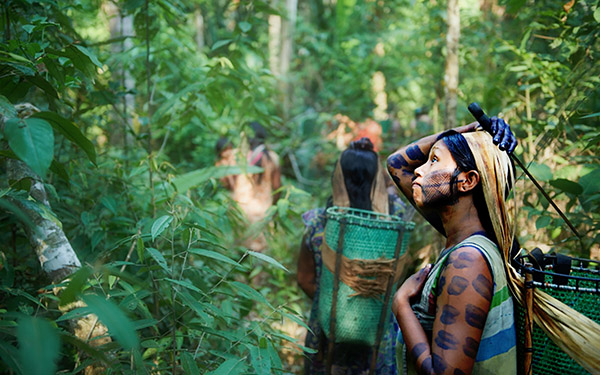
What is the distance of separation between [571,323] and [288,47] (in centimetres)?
959

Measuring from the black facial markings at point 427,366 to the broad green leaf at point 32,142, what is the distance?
119cm

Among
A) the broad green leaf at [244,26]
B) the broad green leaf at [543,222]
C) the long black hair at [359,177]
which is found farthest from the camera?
the broad green leaf at [244,26]

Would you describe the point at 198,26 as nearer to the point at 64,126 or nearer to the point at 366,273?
the point at 366,273

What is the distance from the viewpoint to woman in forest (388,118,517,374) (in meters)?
1.33

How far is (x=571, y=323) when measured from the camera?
1.26 metres

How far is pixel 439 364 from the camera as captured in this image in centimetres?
133

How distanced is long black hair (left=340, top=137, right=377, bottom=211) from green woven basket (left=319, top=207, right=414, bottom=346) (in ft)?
1.17

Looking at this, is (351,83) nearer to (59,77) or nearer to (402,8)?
(402,8)

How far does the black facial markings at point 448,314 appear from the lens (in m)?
1.34

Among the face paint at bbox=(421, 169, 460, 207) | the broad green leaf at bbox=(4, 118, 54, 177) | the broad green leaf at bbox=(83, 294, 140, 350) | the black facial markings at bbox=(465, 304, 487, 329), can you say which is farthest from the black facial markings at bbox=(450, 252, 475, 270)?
the broad green leaf at bbox=(4, 118, 54, 177)

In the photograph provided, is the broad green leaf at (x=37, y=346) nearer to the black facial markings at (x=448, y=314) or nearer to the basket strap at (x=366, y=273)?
the black facial markings at (x=448, y=314)

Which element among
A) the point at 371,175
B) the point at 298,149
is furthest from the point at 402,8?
the point at 371,175

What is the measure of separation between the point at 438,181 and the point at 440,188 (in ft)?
0.08

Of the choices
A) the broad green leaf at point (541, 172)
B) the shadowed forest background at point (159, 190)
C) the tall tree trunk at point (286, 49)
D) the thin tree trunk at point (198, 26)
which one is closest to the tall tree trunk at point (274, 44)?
the tall tree trunk at point (286, 49)
